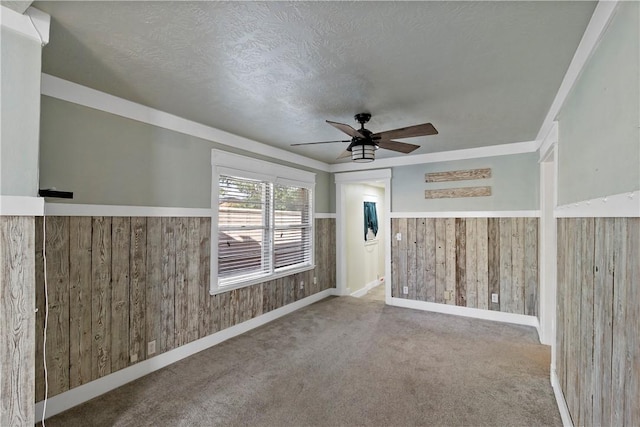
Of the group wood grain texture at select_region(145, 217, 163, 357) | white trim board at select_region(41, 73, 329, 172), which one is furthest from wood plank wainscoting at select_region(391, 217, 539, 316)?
wood grain texture at select_region(145, 217, 163, 357)

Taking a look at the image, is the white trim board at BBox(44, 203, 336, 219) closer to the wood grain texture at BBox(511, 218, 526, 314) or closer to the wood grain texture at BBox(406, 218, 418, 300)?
the wood grain texture at BBox(406, 218, 418, 300)

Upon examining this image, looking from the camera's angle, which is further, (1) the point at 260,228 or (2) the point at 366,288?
(2) the point at 366,288

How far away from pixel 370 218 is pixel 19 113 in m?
5.93

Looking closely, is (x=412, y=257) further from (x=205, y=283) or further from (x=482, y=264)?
(x=205, y=283)

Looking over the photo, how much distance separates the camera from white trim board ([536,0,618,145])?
1406 millimetres

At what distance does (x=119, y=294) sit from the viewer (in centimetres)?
268

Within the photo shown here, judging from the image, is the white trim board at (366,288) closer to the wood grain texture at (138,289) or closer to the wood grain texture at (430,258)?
the wood grain texture at (430,258)

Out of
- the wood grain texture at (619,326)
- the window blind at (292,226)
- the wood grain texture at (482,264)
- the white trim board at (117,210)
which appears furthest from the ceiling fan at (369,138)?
the wood grain texture at (482,264)

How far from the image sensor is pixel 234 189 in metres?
3.85

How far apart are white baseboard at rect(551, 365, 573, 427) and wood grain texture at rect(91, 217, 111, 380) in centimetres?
351

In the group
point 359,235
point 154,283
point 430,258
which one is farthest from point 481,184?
point 154,283

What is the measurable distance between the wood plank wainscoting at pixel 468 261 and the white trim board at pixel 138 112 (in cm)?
271

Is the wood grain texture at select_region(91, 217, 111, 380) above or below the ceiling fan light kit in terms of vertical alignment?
below

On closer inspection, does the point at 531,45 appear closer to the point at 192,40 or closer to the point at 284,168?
the point at 192,40
